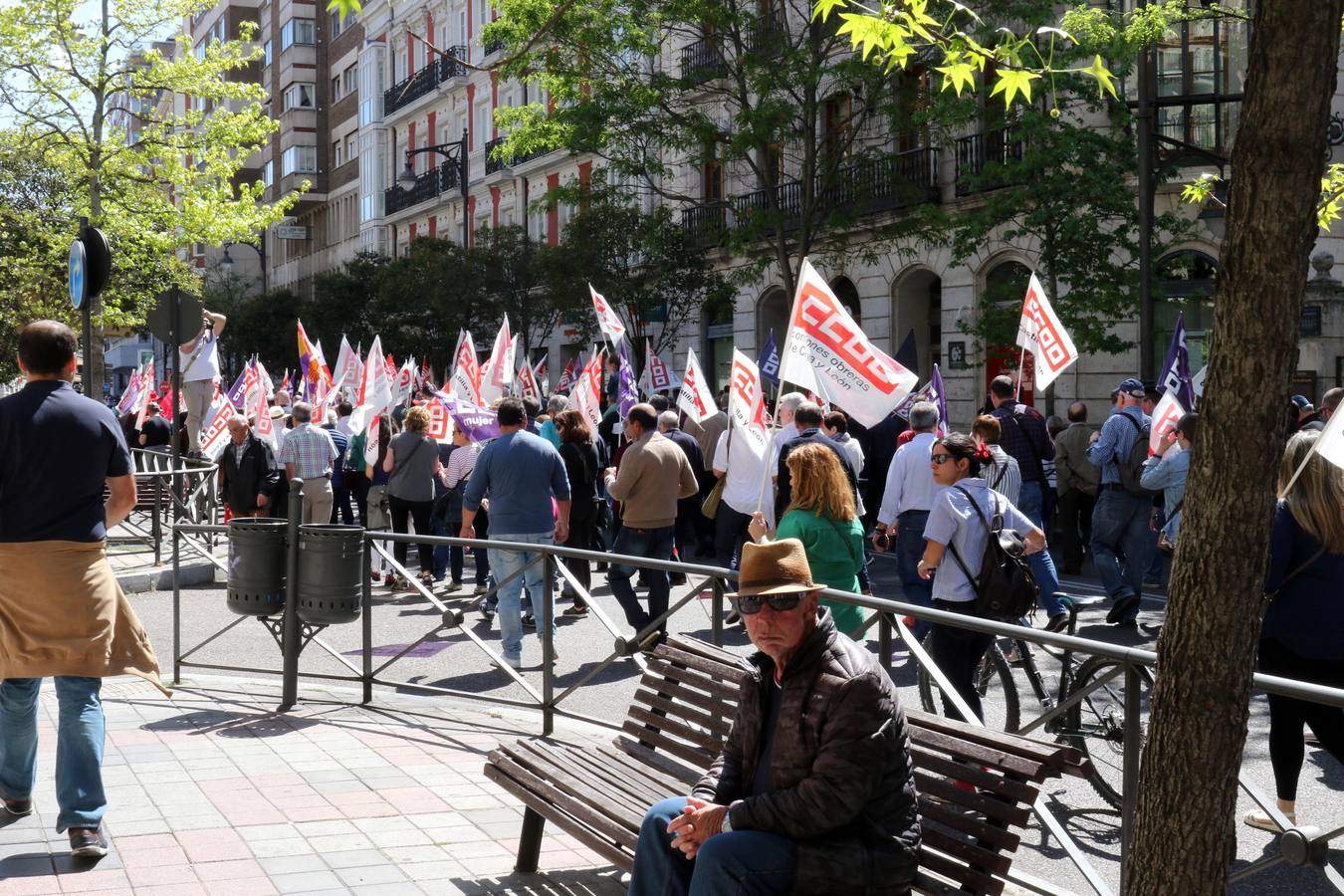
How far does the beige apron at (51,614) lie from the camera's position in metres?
5.82

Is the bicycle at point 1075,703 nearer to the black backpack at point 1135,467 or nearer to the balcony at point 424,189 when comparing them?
the black backpack at point 1135,467

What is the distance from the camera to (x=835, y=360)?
8258 mm

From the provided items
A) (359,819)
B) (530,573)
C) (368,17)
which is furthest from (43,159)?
(368,17)

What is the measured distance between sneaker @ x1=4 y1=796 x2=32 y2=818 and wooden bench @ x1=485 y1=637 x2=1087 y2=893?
72.8 inches

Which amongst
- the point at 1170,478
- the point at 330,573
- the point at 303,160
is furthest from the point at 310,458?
the point at 303,160

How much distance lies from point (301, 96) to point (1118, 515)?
68442 millimetres

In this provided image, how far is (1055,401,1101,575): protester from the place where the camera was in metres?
15.2

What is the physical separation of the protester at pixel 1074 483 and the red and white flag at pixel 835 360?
7.33m

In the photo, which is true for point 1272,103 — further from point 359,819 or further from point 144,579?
point 144,579

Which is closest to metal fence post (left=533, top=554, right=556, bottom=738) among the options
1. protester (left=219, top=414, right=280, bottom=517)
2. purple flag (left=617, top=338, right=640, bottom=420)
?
protester (left=219, top=414, right=280, bottom=517)

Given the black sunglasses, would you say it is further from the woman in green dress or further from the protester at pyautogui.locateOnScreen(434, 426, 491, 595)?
the protester at pyautogui.locateOnScreen(434, 426, 491, 595)

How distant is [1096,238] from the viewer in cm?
2172

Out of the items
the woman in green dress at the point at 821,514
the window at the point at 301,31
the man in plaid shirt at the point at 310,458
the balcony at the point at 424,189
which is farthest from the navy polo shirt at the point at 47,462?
the window at the point at 301,31

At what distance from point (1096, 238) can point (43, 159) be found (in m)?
19.0
